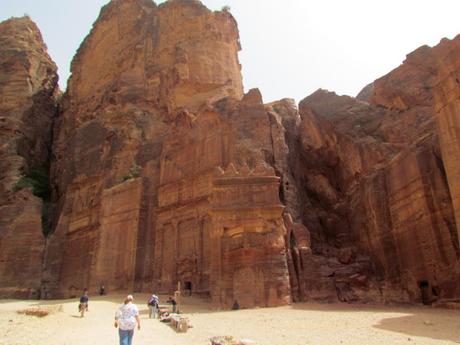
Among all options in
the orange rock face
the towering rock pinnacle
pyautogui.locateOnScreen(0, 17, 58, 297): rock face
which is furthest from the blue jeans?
the towering rock pinnacle

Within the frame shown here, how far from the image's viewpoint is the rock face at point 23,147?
114ft

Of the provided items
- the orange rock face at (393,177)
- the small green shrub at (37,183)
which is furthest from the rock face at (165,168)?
the orange rock face at (393,177)

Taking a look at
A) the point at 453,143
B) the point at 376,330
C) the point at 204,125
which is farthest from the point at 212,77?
the point at 376,330

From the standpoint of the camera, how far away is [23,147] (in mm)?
44438

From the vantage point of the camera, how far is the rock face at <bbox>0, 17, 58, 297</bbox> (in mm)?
34844

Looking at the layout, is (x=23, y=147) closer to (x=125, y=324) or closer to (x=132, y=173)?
(x=132, y=173)

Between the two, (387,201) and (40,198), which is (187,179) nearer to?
(387,201)

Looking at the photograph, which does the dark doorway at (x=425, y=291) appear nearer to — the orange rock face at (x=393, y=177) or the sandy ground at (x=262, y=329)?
the orange rock face at (x=393, y=177)

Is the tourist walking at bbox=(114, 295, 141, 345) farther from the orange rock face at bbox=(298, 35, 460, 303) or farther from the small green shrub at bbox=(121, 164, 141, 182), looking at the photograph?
the small green shrub at bbox=(121, 164, 141, 182)

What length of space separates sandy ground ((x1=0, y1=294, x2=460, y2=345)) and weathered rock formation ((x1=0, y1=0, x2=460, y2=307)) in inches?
192

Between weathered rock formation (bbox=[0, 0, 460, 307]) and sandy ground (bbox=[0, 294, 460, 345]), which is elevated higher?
weathered rock formation (bbox=[0, 0, 460, 307])

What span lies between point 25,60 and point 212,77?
78.3ft

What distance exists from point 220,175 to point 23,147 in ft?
97.1

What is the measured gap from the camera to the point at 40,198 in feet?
131
